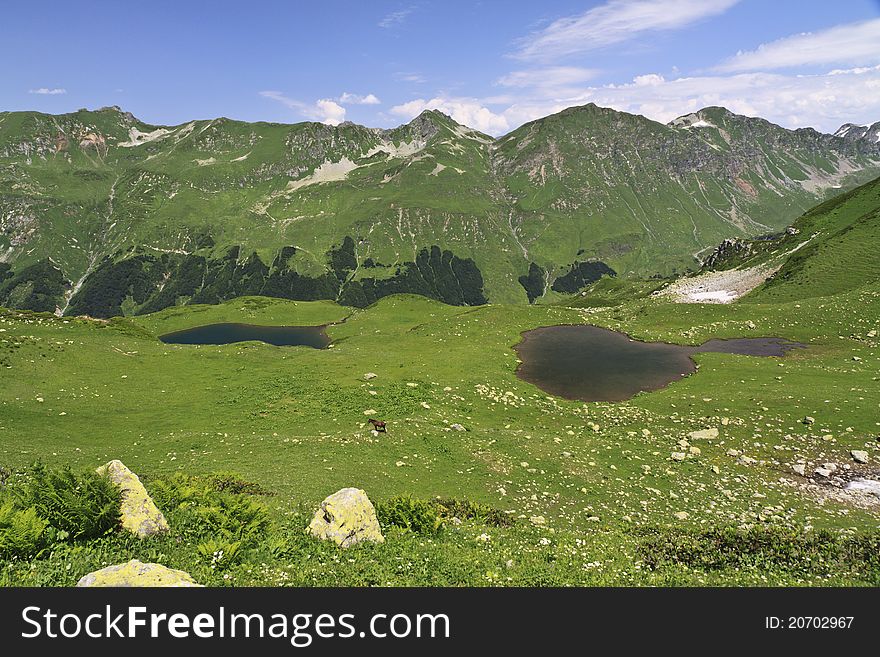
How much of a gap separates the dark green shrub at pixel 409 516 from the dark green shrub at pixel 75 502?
27.2 ft

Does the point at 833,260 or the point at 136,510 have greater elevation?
the point at 833,260

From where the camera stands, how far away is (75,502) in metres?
11.6

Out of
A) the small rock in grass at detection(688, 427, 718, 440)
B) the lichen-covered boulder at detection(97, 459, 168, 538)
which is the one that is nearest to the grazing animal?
the lichen-covered boulder at detection(97, 459, 168, 538)

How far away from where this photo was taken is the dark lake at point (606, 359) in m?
39.5

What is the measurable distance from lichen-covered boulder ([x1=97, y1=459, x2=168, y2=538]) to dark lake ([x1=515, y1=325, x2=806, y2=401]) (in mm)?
31456

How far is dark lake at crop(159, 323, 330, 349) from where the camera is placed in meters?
105

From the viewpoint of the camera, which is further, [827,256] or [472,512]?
[827,256]

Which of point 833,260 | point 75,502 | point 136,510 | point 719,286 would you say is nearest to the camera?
point 75,502

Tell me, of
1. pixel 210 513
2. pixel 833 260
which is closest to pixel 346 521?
pixel 210 513

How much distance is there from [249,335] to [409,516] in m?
113

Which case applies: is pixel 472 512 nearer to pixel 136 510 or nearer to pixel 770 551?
pixel 770 551

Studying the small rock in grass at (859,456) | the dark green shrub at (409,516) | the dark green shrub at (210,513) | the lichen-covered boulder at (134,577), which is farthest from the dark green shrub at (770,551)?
the lichen-covered boulder at (134,577)
